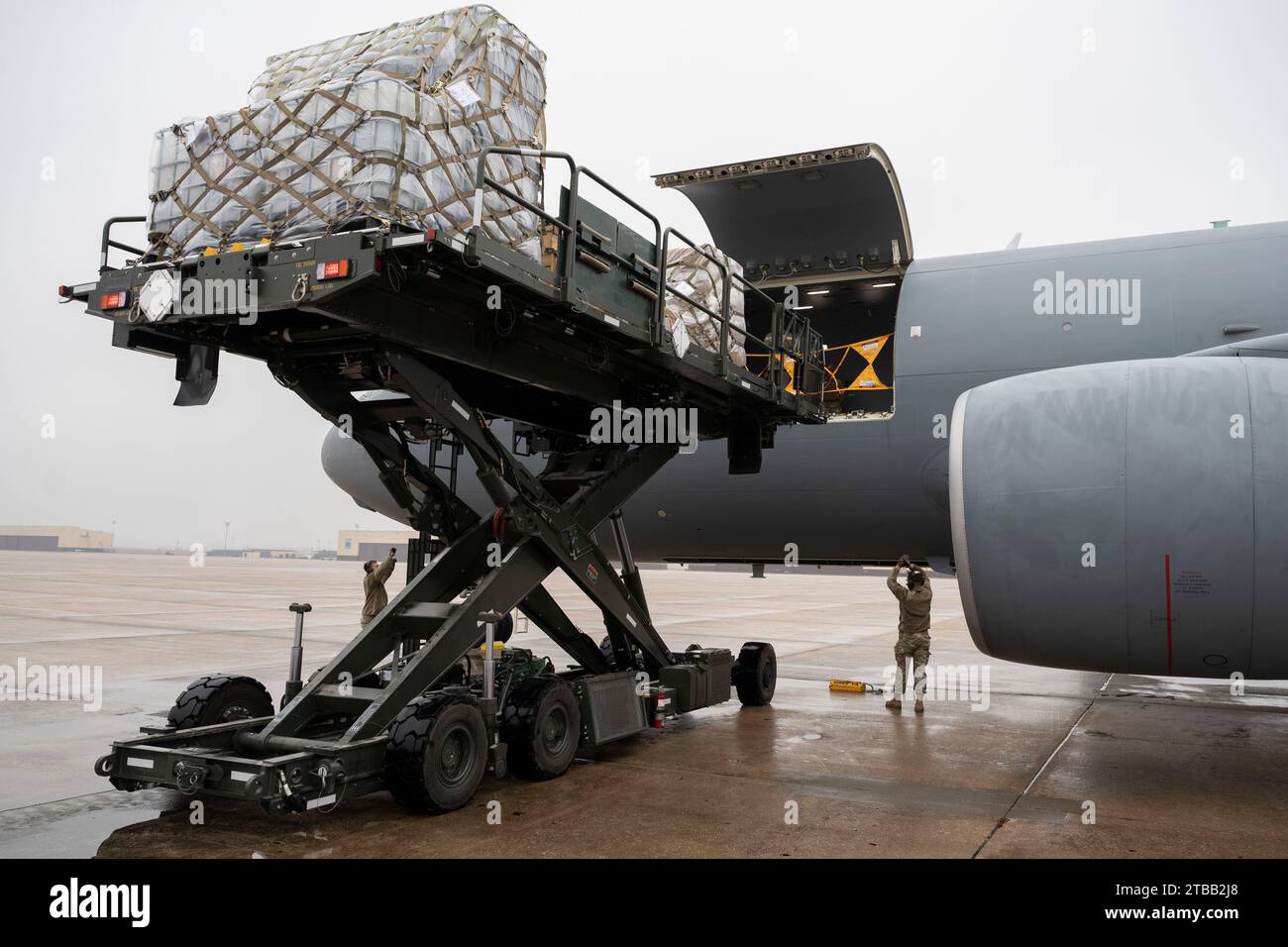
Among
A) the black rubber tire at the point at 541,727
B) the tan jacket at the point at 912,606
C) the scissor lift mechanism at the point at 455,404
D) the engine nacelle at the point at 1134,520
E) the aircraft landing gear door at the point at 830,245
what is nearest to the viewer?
the scissor lift mechanism at the point at 455,404

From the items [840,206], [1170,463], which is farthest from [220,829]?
[840,206]

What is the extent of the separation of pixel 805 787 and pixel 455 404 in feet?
12.7

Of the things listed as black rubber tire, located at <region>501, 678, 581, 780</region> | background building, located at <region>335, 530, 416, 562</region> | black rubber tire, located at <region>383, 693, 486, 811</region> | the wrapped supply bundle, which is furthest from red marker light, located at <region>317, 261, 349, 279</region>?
background building, located at <region>335, 530, 416, 562</region>

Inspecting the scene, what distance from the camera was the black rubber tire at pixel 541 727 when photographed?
7195 mm

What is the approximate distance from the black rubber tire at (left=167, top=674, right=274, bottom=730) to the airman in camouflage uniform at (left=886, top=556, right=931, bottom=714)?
22.4ft

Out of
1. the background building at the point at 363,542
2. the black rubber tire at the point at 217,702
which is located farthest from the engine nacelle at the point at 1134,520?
the background building at the point at 363,542

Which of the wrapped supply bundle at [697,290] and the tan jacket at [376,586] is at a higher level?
the wrapped supply bundle at [697,290]

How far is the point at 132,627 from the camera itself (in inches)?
770

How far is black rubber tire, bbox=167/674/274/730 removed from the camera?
704cm

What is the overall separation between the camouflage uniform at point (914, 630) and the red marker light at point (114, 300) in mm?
8131

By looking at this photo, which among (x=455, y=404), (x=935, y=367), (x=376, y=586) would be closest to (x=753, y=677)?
(x=935, y=367)

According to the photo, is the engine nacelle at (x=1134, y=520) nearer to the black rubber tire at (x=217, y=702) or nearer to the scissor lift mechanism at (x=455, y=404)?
the scissor lift mechanism at (x=455, y=404)

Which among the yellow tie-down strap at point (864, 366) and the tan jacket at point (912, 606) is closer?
the tan jacket at point (912, 606)

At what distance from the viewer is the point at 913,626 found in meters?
11.3
